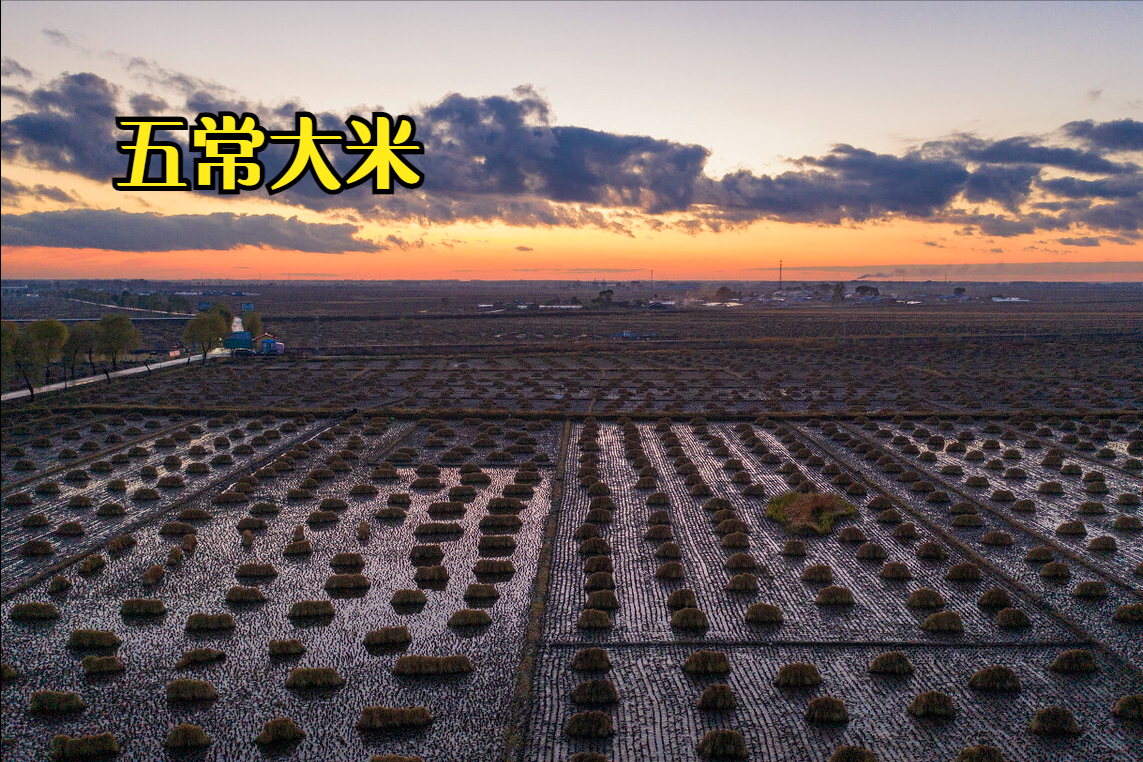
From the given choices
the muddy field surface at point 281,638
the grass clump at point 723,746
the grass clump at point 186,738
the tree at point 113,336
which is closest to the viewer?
the grass clump at point 723,746

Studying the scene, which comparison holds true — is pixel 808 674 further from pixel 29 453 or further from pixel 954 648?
pixel 29 453

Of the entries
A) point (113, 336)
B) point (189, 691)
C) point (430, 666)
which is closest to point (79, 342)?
point (113, 336)

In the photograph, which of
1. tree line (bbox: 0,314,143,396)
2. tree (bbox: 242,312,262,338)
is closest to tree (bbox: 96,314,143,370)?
tree line (bbox: 0,314,143,396)

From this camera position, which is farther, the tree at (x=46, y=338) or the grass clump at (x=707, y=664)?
the tree at (x=46, y=338)

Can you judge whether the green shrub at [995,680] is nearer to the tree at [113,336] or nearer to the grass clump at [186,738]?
the grass clump at [186,738]

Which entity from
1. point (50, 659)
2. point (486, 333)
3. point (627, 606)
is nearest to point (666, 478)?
point (627, 606)

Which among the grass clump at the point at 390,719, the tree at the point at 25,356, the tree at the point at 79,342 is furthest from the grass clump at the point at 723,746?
the tree at the point at 79,342

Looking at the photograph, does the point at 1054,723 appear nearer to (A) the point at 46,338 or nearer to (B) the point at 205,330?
(A) the point at 46,338

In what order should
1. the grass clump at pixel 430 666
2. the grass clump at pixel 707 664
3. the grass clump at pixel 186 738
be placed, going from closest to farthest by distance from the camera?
the grass clump at pixel 186 738, the grass clump at pixel 707 664, the grass clump at pixel 430 666
